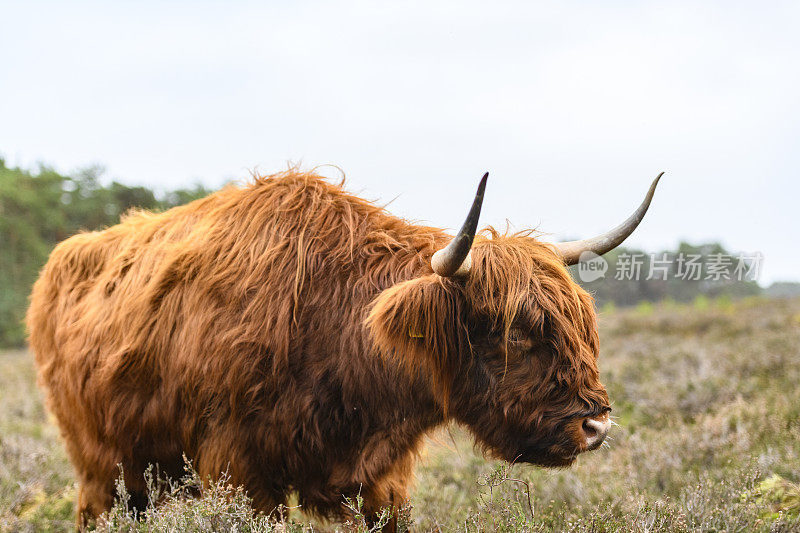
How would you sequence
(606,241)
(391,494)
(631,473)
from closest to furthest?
(606,241) → (391,494) → (631,473)

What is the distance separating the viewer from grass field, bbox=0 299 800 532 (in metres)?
2.84

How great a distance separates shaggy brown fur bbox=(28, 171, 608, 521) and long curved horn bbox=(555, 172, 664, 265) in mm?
201

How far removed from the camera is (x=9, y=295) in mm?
18625

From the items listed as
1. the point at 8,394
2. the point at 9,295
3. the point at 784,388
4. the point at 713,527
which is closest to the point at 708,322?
the point at 784,388

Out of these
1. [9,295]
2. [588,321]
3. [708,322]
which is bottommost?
[9,295]

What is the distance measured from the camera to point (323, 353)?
2.79 metres

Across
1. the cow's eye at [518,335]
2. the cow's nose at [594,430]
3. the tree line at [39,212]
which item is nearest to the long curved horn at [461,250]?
the cow's eye at [518,335]

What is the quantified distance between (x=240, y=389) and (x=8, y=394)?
8189 millimetres

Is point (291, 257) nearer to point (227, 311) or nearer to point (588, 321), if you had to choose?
point (227, 311)

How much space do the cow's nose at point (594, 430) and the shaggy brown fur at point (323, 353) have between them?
42mm

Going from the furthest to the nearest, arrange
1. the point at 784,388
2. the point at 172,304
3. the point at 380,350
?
the point at 784,388
the point at 172,304
the point at 380,350

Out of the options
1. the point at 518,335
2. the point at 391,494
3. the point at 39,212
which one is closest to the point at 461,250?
the point at 518,335

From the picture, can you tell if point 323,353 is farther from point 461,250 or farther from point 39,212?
point 39,212

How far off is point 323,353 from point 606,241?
1.41 meters
